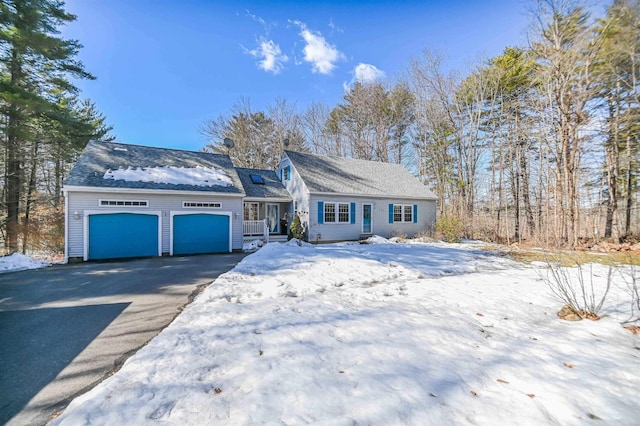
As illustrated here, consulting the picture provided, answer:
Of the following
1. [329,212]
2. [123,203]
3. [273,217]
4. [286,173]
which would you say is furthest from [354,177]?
[123,203]

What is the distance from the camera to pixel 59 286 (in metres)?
5.83

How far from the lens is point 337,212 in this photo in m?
14.2

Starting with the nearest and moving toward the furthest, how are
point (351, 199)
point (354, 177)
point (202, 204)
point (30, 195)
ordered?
point (202, 204) → point (30, 195) → point (351, 199) → point (354, 177)

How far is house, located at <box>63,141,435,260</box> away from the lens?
9531 mm

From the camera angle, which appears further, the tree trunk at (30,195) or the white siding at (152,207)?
the tree trunk at (30,195)

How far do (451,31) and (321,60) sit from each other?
8.88 metres

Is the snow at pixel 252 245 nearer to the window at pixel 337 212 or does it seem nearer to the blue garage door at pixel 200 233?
the blue garage door at pixel 200 233

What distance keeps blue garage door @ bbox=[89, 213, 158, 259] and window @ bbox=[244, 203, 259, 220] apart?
516 cm

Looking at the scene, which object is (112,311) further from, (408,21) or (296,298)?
(408,21)

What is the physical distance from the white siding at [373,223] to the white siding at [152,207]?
A: 3843 mm

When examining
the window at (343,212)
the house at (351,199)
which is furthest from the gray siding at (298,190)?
the window at (343,212)

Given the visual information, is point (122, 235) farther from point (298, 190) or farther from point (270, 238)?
point (298, 190)

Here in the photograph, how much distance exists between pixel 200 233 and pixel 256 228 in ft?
10.7

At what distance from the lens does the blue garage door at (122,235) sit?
9438 millimetres
